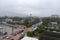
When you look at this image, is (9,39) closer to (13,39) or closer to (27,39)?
(13,39)

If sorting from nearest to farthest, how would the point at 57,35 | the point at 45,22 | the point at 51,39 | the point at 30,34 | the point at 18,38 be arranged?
the point at 51,39 → the point at 57,35 → the point at 18,38 → the point at 30,34 → the point at 45,22

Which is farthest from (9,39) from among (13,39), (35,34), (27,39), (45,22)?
(45,22)

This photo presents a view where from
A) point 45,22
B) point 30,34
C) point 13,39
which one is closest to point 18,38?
point 13,39

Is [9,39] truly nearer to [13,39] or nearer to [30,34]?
[13,39]

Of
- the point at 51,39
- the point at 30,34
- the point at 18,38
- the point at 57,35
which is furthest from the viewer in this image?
the point at 30,34

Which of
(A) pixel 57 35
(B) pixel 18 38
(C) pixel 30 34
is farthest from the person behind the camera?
(C) pixel 30 34

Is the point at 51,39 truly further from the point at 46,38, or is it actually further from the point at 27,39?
the point at 27,39

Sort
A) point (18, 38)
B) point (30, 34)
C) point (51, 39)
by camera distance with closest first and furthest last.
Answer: point (51, 39)
point (18, 38)
point (30, 34)

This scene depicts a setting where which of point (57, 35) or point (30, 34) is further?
point (30, 34)

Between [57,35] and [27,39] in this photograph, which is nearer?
[27,39]
